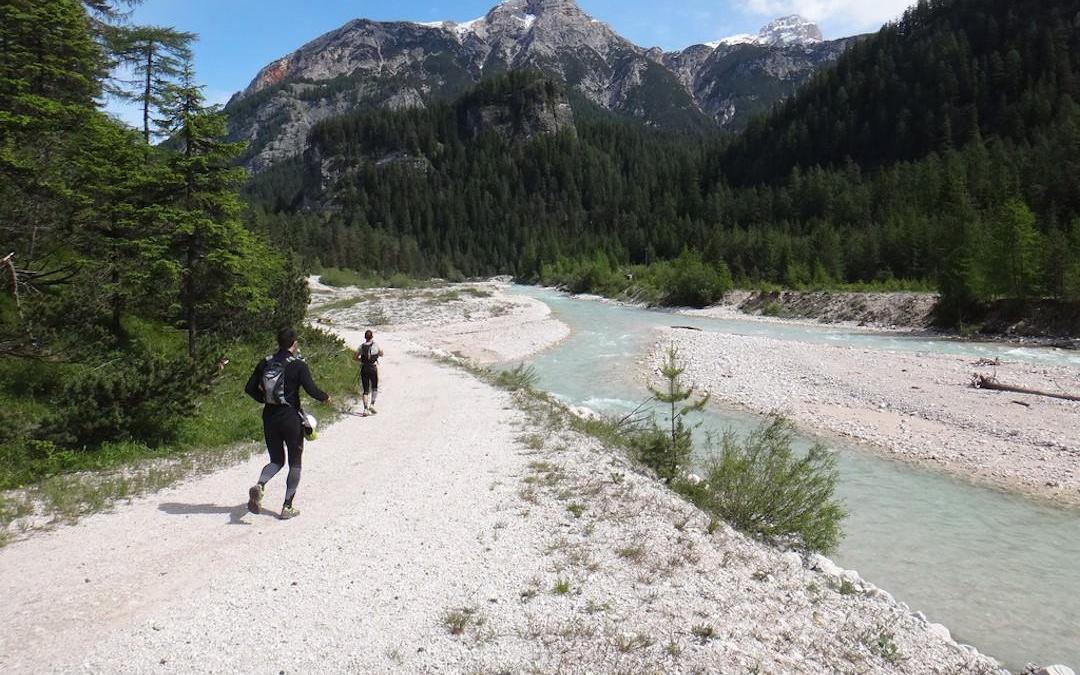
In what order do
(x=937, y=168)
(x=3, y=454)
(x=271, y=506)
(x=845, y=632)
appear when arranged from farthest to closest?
(x=937, y=168) → (x=3, y=454) → (x=271, y=506) → (x=845, y=632)

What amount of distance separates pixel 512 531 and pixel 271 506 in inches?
145

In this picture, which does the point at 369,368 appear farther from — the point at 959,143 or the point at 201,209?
the point at 959,143

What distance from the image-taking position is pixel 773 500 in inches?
339

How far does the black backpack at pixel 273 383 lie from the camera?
7.40 m

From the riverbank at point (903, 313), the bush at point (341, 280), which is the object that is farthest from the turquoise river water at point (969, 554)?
the bush at point (341, 280)

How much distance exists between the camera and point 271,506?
7.93 meters

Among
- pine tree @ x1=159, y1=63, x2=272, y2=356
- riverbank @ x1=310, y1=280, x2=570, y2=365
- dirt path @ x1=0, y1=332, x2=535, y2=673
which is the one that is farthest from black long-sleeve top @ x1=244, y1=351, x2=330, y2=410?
riverbank @ x1=310, y1=280, x2=570, y2=365

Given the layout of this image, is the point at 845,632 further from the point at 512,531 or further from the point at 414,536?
the point at 414,536

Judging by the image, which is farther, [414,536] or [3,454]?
[3,454]

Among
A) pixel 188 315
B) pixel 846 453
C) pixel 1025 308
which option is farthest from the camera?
pixel 1025 308

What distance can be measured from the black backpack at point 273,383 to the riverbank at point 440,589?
5.48 ft

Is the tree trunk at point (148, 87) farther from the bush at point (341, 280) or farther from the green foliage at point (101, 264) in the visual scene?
the bush at point (341, 280)

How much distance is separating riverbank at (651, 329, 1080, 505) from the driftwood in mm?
458

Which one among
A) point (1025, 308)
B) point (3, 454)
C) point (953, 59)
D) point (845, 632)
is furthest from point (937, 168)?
point (3, 454)
